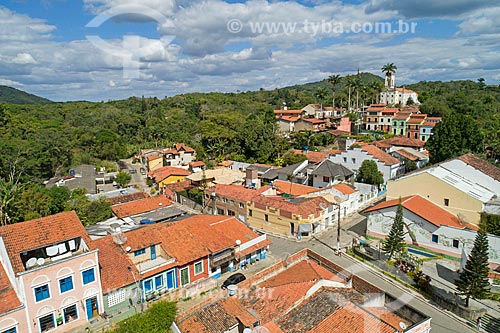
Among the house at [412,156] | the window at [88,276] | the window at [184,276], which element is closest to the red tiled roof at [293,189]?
the house at [412,156]

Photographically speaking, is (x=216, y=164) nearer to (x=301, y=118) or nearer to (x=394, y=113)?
(x=301, y=118)

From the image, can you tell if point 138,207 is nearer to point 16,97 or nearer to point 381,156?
point 381,156

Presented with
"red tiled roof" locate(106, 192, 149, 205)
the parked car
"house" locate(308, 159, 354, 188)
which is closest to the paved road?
the parked car

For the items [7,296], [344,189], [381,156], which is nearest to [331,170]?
[344,189]

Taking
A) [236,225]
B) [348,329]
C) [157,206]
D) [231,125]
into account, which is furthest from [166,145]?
[348,329]

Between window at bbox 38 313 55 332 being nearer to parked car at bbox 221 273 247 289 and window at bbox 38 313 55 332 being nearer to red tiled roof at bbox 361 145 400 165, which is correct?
parked car at bbox 221 273 247 289

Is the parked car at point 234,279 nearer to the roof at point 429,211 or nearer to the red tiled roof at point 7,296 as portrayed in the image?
the red tiled roof at point 7,296
